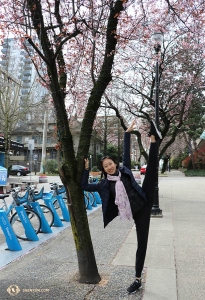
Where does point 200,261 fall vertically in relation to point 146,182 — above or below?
below

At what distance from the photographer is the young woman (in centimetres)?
371

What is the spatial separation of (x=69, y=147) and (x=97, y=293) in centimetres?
184

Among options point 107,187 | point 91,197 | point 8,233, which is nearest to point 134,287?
point 107,187

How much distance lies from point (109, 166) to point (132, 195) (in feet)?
1.46

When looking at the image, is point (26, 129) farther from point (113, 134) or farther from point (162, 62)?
point (162, 62)

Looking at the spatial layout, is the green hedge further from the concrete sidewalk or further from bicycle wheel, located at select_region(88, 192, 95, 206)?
the concrete sidewalk

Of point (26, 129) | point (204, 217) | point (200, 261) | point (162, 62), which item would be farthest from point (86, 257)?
point (26, 129)

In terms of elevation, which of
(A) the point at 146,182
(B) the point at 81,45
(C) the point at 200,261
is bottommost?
(C) the point at 200,261

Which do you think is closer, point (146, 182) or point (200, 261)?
point (146, 182)

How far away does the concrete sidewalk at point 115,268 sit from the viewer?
384 centimetres

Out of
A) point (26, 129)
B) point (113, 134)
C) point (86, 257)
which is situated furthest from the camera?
point (26, 129)

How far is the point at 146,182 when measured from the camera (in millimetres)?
3836

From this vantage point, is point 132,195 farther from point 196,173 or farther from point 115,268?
point 196,173

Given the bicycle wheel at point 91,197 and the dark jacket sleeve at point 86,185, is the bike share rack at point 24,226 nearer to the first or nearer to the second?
the dark jacket sleeve at point 86,185
